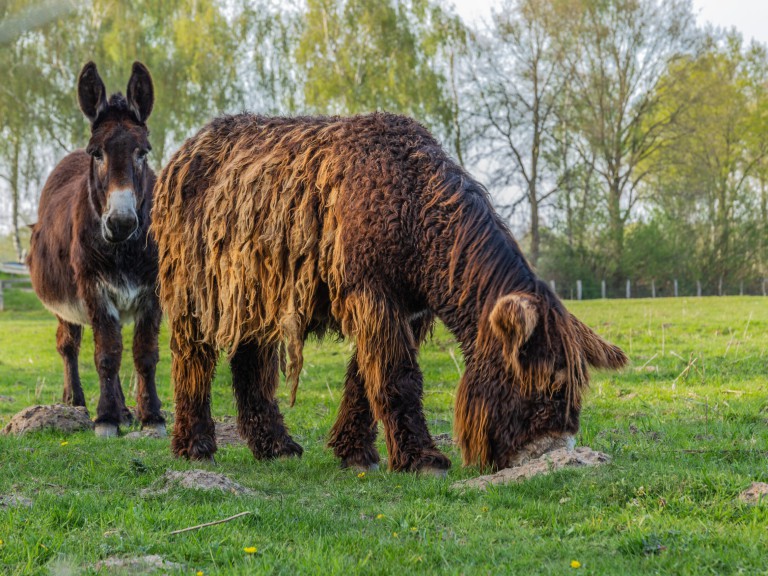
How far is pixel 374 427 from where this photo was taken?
5801 mm

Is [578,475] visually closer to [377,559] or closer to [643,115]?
[377,559]

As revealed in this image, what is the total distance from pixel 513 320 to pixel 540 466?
85 centimetres

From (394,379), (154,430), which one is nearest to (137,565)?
(394,379)

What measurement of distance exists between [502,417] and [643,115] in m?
30.5

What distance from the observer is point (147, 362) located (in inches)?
320

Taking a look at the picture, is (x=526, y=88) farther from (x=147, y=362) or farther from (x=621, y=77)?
(x=147, y=362)

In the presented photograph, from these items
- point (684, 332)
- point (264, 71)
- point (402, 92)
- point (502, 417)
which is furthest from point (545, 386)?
point (264, 71)

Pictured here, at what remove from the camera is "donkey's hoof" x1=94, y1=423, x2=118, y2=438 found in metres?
7.55

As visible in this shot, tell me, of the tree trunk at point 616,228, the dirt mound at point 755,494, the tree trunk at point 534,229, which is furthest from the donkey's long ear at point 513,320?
the tree trunk at point 616,228

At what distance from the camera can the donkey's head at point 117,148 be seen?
6.98 meters

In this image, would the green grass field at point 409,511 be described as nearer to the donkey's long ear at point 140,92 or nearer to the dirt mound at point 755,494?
the dirt mound at point 755,494

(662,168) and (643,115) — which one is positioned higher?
(643,115)

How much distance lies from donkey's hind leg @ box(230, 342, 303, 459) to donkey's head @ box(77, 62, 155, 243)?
1616mm

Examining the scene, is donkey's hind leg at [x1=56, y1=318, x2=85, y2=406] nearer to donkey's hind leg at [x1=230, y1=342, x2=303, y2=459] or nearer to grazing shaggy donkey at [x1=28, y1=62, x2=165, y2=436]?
grazing shaggy donkey at [x1=28, y1=62, x2=165, y2=436]
